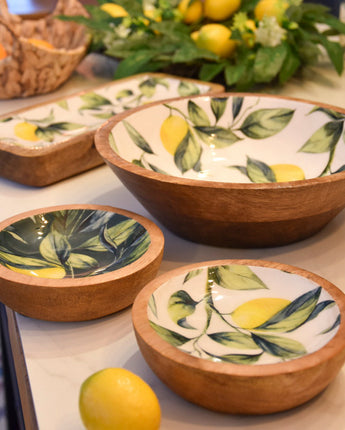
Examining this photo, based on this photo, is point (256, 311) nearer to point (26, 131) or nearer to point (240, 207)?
point (240, 207)

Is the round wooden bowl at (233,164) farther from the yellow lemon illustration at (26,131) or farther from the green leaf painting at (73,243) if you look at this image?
the yellow lemon illustration at (26,131)

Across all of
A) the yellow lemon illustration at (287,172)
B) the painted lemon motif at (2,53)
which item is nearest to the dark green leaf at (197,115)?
the yellow lemon illustration at (287,172)

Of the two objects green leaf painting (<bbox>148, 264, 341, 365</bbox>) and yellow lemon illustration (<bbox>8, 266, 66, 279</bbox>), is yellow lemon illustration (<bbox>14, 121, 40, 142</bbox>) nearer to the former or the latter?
yellow lemon illustration (<bbox>8, 266, 66, 279</bbox>)

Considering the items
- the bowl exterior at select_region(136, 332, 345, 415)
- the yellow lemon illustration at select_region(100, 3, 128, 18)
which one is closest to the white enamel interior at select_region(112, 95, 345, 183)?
the bowl exterior at select_region(136, 332, 345, 415)

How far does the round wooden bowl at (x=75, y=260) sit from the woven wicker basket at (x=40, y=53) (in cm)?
54

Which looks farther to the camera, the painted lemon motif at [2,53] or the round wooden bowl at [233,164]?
the painted lemon motif at [2,53]

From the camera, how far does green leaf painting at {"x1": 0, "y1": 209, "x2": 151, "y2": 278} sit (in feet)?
1.92

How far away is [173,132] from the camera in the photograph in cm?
80

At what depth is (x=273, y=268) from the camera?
0.53 m

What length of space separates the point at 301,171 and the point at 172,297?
1.07ft

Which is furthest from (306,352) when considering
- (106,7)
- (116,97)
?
(106,7)

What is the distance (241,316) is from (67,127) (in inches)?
23.1

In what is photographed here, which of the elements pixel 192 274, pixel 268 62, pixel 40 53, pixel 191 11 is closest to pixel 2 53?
pixel 40 53

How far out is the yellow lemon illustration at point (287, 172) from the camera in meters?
0.76
